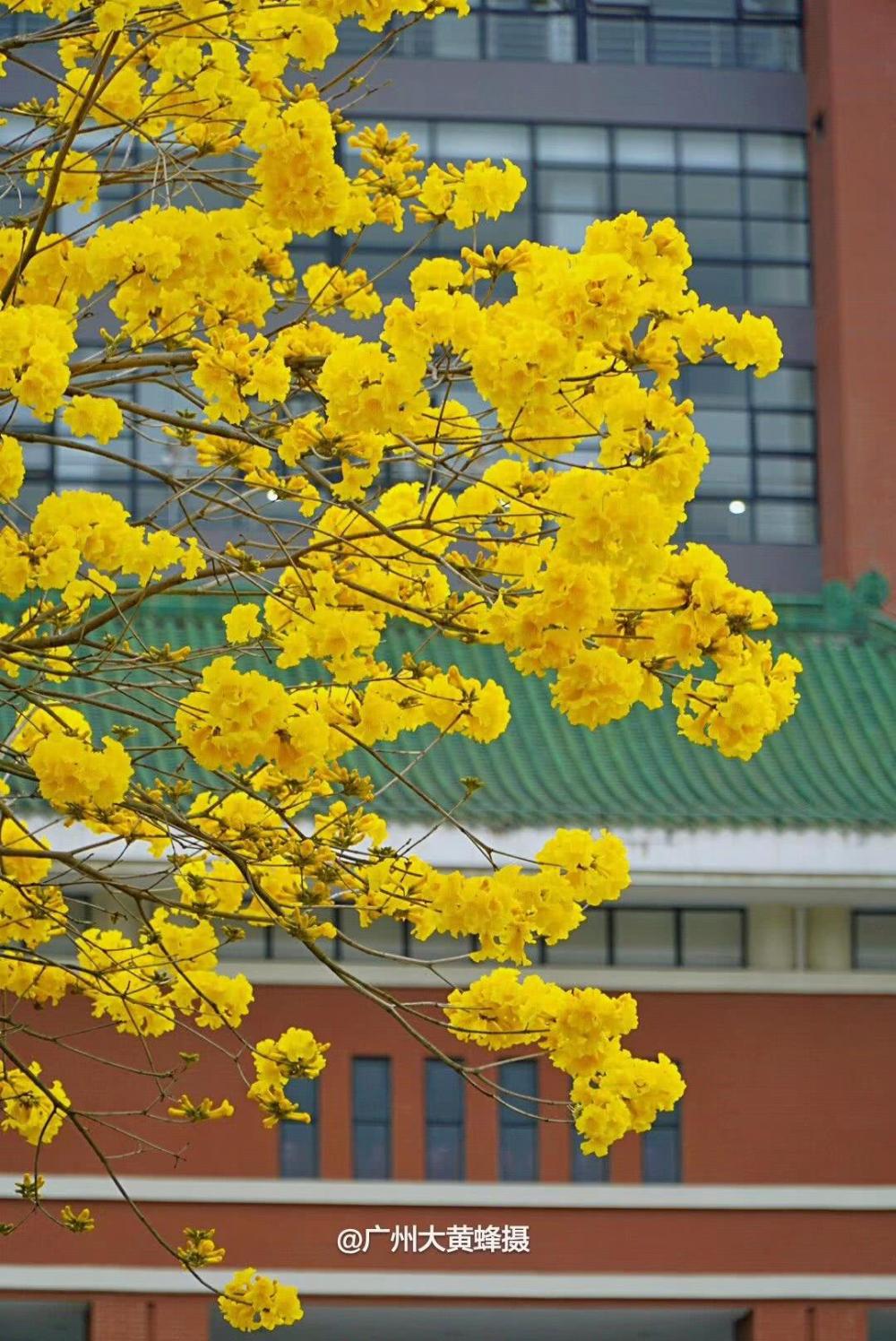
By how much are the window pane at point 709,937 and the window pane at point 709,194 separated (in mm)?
8854

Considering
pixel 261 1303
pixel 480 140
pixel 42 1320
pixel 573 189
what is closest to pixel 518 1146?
pixel 42 1320

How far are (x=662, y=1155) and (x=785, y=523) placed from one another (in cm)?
812

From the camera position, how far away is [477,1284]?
16375 millimetres

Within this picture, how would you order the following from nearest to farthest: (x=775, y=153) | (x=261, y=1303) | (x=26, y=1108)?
(x=261, y=1303)
(x=26, y=1108)
(x=775, y=153)

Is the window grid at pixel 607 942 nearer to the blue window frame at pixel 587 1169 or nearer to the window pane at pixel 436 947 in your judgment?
the window pane at pixel 436 947

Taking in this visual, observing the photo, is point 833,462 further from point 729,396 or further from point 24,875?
point 24,875

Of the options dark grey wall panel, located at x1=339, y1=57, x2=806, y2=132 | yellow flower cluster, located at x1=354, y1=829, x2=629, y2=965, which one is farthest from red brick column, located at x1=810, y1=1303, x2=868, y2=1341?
dark grey wall panel, located at x1=339, y1=57, x2=806, y2=132

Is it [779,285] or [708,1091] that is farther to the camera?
[779,285]

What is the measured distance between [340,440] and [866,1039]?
11940 mm

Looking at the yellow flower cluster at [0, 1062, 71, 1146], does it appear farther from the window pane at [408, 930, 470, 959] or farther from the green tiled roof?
the window pane at [408, 930, 470, 959]

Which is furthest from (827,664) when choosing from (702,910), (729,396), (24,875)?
(24,875)

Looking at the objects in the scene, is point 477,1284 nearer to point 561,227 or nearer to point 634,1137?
point 634,1137

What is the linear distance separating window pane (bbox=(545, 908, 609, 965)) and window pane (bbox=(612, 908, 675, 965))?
0.25 ft

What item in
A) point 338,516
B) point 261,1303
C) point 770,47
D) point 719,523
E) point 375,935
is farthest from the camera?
point 770,47
